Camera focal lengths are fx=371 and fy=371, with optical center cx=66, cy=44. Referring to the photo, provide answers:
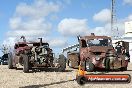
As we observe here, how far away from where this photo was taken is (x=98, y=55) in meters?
19.6

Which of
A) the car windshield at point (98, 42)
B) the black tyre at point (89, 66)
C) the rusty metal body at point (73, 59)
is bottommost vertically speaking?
the black tyre at point (89, 66)

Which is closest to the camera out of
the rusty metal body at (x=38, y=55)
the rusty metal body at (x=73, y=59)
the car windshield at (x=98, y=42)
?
the rusty metal body at (x=38, y=55)

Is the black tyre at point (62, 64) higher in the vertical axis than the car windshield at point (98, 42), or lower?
lower

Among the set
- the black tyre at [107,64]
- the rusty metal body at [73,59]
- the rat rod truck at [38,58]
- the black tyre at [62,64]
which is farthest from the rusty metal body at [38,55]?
the black tyre at [107,64]

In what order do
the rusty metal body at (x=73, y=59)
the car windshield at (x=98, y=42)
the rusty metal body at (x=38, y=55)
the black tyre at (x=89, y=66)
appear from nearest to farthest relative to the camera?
1. the black tyre at (x=89, y=66)
2. the rusty metal body at (x=38, y=55)
3. the car windshield at (x=98, y=42)
4. the rusty metal body at (x=73, y=59)

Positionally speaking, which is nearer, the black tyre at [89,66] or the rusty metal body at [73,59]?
the black tyre at [89,66]

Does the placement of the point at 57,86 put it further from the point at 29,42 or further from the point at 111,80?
the point at 29,42

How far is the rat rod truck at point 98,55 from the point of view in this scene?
63.2 feet

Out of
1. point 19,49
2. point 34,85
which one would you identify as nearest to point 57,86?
point 34,85

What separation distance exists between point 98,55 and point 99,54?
0.82 feet

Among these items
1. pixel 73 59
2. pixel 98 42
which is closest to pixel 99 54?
pixel 98 42

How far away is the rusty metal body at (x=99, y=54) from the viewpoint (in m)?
19.3

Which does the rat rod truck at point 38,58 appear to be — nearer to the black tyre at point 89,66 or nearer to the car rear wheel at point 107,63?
the black tyre at point 89,66

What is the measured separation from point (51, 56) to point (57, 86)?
7704mm
